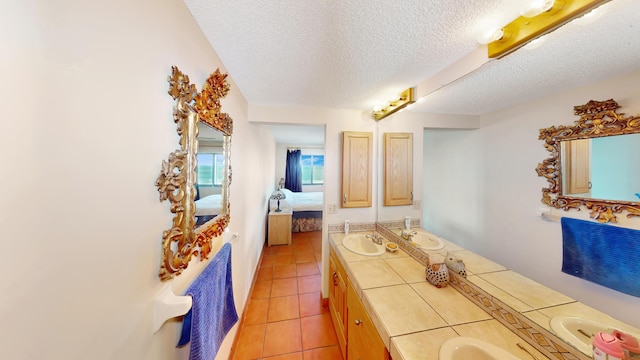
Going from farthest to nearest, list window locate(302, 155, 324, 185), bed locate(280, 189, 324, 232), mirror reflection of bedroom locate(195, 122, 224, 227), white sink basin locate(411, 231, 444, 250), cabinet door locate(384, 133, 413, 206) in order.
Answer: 1. window locate(302, 155, 324, 185)
2. bed locate(280, 189, 324, 232)
3. cabinet door locate(384, 133, 413, 206)
4. white sink basin locate(411, 231, 444, 250)
5. mirror reflection of bedroom locate(195, 122, 224, 227)

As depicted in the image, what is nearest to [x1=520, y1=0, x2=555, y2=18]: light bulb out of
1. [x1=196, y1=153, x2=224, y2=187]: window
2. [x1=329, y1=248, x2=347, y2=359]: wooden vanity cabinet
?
[x1=196, y1=153, x2=224, y2=187]: window

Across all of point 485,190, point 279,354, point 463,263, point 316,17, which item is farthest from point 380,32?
point 279,354

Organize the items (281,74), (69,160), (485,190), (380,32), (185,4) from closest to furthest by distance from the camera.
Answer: (69,160) → (185,4) → (380,32) → (485,190) → (281,74)

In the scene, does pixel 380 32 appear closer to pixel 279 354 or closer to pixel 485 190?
pixel 485 190

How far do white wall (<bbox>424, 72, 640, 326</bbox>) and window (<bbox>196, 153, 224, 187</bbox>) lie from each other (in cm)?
157

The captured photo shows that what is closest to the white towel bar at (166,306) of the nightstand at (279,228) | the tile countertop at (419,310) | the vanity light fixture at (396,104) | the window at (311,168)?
the tile countertop at (419,310)

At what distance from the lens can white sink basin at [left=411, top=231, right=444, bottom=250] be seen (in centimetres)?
149

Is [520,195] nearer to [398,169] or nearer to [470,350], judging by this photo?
[470,350]

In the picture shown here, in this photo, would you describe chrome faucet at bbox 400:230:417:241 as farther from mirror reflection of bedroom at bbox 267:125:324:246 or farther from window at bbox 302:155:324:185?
window at bbox 302:155:324:185

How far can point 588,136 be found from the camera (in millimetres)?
758

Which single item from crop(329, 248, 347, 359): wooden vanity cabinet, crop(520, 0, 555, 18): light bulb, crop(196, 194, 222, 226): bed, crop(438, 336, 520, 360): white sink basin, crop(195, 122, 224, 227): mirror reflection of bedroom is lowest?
crop(329, 248, 347, 359): wooden vanity cabinet

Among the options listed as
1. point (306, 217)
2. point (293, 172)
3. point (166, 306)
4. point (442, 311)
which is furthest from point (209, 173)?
point (293, 172)

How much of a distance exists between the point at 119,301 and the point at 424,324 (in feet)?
3.78

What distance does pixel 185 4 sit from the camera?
815 mm
